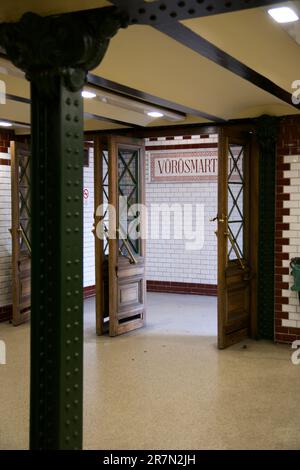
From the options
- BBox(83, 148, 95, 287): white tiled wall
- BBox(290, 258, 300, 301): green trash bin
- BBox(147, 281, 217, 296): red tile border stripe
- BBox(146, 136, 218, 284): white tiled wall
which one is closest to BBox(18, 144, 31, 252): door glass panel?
BBox(83, 148, 95, 287): white tiled wall

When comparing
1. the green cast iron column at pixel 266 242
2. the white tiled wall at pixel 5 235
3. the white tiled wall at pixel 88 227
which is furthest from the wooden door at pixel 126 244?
the white tiled wall at pixel 88 227

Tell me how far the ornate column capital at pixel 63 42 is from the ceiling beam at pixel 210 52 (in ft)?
1.05

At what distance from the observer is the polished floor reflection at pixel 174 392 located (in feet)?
12.9

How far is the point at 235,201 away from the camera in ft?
21.2

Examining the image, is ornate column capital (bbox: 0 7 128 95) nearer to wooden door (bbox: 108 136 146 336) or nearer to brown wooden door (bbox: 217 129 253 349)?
brown wooden door (bbox: 217 129 253 349)

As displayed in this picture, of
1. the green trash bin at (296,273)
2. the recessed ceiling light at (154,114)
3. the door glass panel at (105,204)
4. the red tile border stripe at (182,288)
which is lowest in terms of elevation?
the red tile border stripe at (182,288)

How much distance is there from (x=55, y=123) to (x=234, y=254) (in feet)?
13.6

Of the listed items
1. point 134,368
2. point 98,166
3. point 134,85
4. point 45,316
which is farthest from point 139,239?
point 45,316

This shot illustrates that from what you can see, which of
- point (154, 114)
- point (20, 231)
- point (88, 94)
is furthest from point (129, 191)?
point (88, 94)

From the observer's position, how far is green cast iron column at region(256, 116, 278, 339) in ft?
21.2

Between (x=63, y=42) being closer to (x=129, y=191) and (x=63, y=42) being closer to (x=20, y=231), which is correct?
(x=129, y=191)

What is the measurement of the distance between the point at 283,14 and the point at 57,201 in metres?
1.64

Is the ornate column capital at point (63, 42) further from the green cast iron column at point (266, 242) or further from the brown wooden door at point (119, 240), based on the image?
the green cast iron column at point (266, 242)

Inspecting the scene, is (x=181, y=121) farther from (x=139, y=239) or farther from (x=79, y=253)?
(x=79, y=253)
